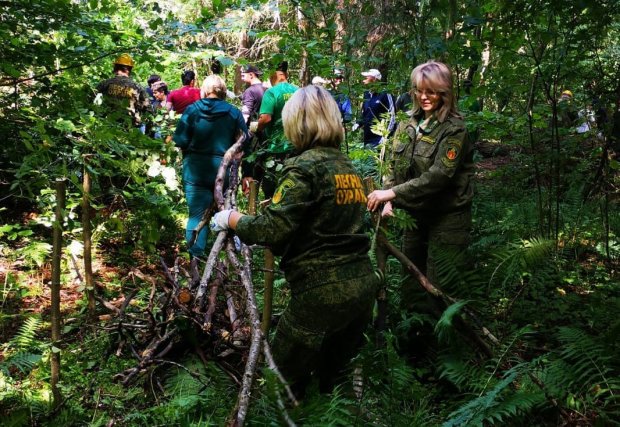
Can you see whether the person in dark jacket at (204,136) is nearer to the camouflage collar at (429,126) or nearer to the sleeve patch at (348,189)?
the camouflage collar at (429,126)

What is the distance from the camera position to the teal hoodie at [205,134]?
225 inches

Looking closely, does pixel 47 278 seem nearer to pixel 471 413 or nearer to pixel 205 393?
pixel 205 393

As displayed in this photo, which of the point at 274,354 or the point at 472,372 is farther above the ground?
the point at 274,354

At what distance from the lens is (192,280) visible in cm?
462

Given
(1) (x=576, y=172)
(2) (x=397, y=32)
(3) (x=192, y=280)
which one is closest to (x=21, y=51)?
(3) (x=192, y=280)

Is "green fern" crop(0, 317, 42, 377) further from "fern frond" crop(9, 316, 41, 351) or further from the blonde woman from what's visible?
the blonde woman

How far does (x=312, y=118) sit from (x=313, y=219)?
0.58m

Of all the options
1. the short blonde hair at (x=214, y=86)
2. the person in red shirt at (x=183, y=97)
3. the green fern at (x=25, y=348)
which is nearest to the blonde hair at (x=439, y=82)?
the short blonde hair at (x=214, y=86)

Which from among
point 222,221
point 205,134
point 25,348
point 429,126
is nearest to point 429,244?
point 429,126

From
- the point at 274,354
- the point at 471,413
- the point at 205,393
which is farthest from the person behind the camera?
the point at 205,393

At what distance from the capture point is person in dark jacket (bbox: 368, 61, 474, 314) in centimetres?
370

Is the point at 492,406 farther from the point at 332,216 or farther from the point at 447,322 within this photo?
the point at 332,216

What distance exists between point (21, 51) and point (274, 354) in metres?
2.47

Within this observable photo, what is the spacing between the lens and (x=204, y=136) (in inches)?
227
